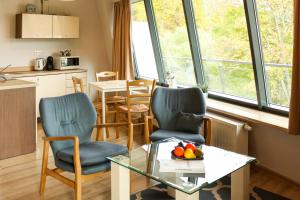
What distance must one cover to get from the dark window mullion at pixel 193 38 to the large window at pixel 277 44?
1165 millimetres

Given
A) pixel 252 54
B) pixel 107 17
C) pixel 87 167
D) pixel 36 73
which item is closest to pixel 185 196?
pixel 87 167

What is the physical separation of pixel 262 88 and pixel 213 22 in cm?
120

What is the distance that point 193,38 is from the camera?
4.88 meters

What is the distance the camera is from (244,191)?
9.36ft

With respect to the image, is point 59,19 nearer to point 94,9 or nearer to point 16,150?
point 94,9

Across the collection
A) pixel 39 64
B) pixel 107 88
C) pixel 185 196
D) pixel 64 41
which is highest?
pixel 64 41

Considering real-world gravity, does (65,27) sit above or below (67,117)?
above

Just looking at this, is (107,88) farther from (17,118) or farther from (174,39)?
(174,39)

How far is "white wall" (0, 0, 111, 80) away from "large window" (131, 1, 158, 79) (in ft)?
2.67

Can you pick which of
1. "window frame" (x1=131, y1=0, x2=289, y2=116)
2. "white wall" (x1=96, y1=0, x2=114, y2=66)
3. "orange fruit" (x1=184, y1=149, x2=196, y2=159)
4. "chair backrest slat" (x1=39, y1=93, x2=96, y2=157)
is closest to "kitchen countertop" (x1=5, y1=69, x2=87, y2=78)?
"white wall" (x1=96, y1=0, x2=114, y2=66)

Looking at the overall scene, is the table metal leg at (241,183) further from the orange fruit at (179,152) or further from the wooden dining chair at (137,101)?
the wooden dining chair at (137,101)

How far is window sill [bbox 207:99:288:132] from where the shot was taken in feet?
11.7

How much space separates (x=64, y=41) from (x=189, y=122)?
12.2 feet

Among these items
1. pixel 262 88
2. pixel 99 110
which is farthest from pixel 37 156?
pixel 262 88
